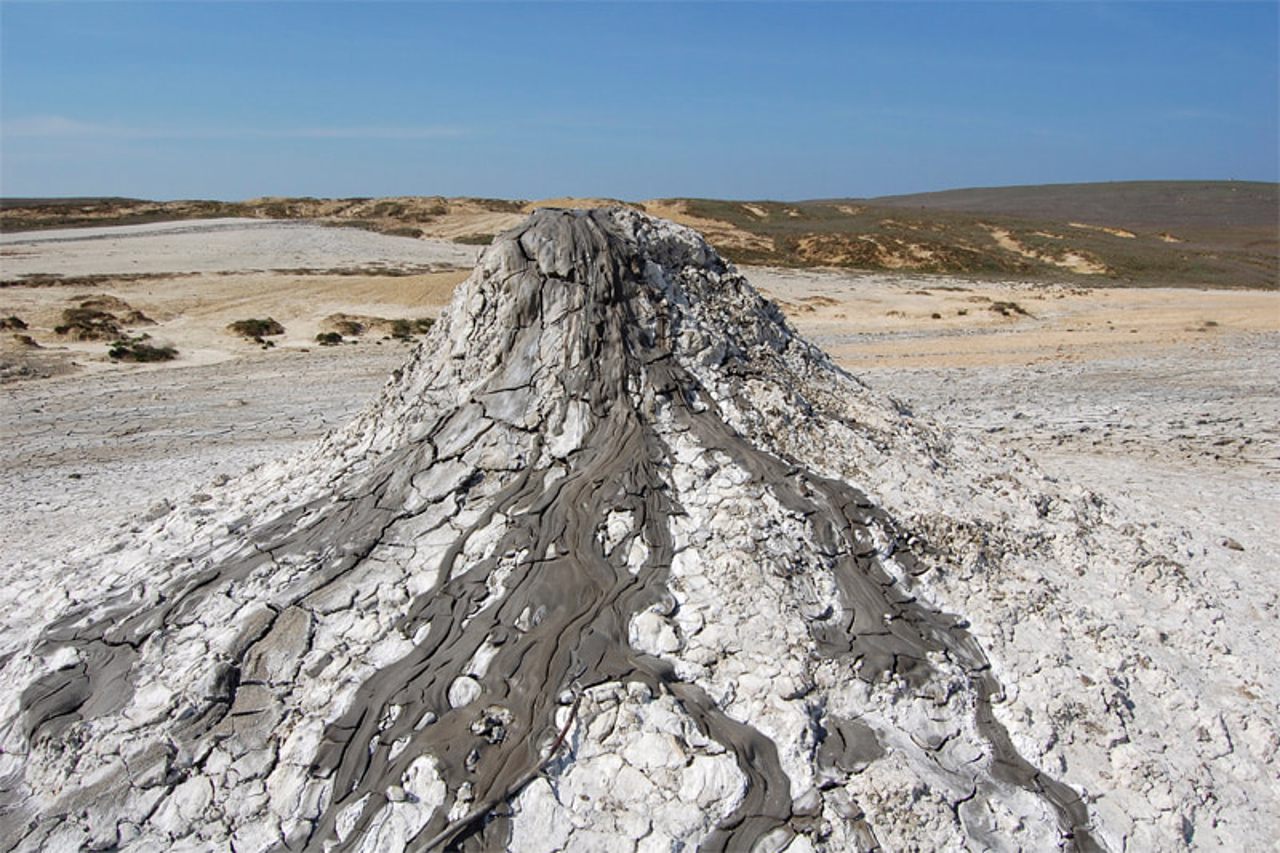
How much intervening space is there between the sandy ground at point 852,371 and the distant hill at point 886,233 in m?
7.53

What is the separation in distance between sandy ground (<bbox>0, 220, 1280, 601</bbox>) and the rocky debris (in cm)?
282

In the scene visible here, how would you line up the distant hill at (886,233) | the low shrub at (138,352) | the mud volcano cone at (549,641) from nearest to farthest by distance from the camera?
the mud volcano cone at (549,641) → the low shrub at (138,352) → the distant hill at (886,233)

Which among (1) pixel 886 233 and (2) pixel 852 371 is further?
(1) pixel 886 233

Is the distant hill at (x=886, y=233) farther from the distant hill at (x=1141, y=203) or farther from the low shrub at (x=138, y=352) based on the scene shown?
the low shrub at (x=138, y=352)

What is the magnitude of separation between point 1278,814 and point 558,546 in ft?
10.2

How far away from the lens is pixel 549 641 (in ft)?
12.6

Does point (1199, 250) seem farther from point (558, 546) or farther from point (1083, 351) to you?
point (558, 546)

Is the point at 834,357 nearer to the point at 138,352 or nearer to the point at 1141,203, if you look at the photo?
the point at 138,352

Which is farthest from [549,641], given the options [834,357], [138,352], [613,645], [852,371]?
[138,352]

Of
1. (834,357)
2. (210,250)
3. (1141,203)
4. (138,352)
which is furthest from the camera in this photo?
(1141,203)

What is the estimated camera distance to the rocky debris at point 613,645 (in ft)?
11.5

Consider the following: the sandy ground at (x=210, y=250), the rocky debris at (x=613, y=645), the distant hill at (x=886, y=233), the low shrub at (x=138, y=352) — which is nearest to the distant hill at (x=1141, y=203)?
the distant hill at (x=886, y=233)

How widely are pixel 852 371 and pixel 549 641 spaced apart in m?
13.1

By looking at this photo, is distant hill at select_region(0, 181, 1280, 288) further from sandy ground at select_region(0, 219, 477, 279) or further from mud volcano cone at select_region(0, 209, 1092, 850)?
mud volcano cone at select_region(0, 209, 1092, 850)
